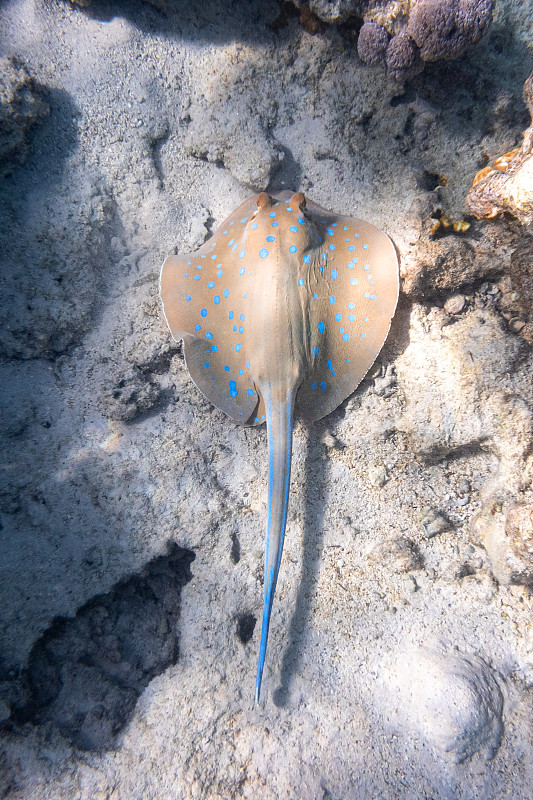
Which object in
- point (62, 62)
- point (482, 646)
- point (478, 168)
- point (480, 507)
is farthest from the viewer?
point (62, 62)

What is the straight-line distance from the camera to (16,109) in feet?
12.5

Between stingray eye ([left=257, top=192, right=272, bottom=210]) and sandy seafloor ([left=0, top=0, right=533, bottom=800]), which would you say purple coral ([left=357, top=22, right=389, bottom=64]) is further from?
stingray eye ([left=257, top=192, right=272, bottom=210])

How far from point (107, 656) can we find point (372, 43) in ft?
22.2

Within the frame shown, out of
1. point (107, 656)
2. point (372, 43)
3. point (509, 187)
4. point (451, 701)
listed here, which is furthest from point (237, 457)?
point (372, 43)

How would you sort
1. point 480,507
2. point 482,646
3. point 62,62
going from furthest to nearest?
1. point 62,62
2. point 480,507
3. point 482,646

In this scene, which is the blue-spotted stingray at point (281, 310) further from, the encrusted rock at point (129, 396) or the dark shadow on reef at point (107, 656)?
the dark shadow on reef at point (107, 656)

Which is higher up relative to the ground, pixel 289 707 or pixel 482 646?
pixel 482 646

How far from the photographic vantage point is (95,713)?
3.52 m

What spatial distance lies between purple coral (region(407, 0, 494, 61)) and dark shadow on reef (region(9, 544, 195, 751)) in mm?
5552

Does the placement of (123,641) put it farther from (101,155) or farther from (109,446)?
(101,155)

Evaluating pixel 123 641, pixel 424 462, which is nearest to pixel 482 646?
pixel 424 462

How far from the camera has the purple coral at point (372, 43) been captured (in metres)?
3.81

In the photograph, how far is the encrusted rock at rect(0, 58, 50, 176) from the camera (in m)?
3.76

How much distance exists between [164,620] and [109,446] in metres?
1.86
